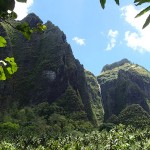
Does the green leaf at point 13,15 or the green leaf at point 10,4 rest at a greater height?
the green leaf at point 13,15

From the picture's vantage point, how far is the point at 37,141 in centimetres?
15125

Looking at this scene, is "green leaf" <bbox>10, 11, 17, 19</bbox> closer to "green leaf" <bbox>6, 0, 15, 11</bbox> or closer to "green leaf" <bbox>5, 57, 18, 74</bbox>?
"green leaf" <bbox>5, 57, 18, 74</bbox>

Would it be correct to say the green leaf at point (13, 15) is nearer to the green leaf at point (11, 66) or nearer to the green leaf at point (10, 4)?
the green leaf at point (11, 66)

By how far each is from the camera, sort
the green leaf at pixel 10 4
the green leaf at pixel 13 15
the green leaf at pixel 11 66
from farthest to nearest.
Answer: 1. the green leaf at pixel 13 15
2. the green leaf at pixel 11 66
3. the green leaf at pixel 10 4

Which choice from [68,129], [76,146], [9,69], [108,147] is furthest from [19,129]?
[9,69]

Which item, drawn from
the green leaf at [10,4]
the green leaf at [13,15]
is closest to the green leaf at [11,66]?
the green leaf at [13,15]

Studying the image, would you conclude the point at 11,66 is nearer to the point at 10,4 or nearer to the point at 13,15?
the point at 13,15

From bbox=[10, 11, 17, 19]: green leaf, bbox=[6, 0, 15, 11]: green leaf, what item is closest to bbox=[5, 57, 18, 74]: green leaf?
bbox=[10, 11, 17, 19]: green leaf

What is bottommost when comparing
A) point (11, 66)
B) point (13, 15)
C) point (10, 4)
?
point (11, 66)

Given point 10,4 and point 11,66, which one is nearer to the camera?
point 10,4

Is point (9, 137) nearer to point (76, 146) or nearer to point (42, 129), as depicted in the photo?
point (42, 129)

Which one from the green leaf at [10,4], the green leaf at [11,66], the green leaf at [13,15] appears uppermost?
the green leaf at [13,15]

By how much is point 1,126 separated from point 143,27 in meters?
185

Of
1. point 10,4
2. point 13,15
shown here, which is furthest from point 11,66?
point 10,4
